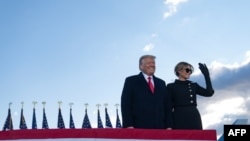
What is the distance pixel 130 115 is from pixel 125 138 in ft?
5.02

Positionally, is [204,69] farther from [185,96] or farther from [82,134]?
[82,134]

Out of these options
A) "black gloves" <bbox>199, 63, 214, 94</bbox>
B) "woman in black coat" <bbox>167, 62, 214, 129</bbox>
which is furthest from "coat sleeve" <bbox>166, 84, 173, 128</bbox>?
"black gloves" <bbox>199, 63, 214, 94</bbox>

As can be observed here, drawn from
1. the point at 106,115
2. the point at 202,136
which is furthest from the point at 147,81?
the point at 106,115

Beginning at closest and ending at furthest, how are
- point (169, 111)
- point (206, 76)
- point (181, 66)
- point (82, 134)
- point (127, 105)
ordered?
1. point (82, 134)
2. point (127, 105)
3. point (169, 111)
4. point (181, 66)
5. point (206, 76)

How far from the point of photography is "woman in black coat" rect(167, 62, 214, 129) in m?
7.13

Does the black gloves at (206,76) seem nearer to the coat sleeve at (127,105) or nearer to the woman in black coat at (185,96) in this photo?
the woman in black coat at (185,96)

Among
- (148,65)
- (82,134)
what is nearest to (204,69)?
(148,65)

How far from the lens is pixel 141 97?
265 inches

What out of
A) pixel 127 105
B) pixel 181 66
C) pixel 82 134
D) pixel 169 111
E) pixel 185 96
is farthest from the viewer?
pixel 185 96

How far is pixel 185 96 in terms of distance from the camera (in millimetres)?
7281

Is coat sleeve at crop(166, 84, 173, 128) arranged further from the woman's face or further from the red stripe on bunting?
the red stripe on bunting

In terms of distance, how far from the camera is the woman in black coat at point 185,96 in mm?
7133

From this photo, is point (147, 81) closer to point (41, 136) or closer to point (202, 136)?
point (202, 136)

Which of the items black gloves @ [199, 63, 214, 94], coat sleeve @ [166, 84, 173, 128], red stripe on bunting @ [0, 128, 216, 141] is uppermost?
black gloves @ [199, 63, 214, 94]
